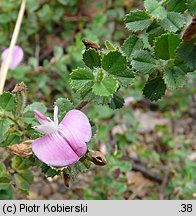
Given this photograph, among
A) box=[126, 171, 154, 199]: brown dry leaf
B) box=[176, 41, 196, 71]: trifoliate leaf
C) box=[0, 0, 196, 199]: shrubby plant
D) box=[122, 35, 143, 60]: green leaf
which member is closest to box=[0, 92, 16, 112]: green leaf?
box=[0, 0, 196, 199]: shrubby plant

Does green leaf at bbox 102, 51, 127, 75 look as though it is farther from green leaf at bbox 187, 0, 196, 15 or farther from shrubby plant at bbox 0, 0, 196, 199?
green leaf at bbox 187, 0, 196, 15

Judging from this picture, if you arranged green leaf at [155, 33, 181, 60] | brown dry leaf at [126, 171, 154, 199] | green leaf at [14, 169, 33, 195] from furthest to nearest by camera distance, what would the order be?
brown dry leaf at [126, 171, 154, 199], green leaf at [14, 169, 33, 195], green leaf at [155, 33, 181, 60]

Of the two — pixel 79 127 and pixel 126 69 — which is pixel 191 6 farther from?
pixel 79 127

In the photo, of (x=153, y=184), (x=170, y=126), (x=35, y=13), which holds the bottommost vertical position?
(x=153, y=184)

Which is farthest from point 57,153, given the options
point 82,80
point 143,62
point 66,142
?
point 143,62

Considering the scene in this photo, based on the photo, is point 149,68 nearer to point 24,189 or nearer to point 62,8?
point 24,189
